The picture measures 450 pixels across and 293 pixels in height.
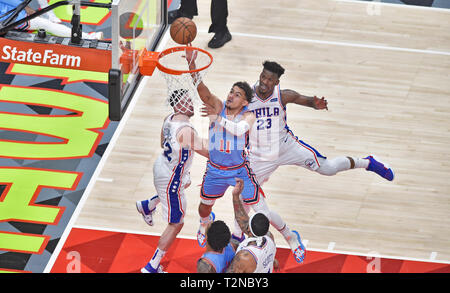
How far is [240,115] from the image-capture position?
30.3 feet

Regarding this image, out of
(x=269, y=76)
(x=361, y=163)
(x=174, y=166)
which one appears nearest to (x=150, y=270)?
(x=174, y=166)

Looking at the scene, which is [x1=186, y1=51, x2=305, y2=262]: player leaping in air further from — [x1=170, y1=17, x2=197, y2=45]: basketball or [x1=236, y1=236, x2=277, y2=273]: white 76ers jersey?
[x1=236, y1=236, x2=277, y2=273]: white 76ers jersey

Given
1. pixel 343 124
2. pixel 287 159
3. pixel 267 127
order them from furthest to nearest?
pixel 343 124 < pixel 287 159 < pixel 267 127

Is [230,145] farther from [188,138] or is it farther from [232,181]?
[188,138]

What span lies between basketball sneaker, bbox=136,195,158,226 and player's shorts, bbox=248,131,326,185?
1.23 meters

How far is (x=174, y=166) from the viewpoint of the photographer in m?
9.09

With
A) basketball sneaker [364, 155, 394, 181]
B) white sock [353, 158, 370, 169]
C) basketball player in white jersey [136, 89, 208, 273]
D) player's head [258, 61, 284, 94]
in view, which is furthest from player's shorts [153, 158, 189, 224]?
basketball sneaker [364, 155, 394, 181]

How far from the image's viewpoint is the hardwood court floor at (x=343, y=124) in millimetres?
10125

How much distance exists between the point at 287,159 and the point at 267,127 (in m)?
0.47

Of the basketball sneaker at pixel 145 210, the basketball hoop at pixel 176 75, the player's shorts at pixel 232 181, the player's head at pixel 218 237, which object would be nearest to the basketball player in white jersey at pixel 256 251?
the player's head at pixel 218 237

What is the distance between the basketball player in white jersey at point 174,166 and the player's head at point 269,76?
1.02m

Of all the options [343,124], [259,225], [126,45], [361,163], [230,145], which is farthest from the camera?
[343,124]

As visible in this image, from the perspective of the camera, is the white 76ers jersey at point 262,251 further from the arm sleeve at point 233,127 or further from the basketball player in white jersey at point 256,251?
the arm sleeve at point 233,127
